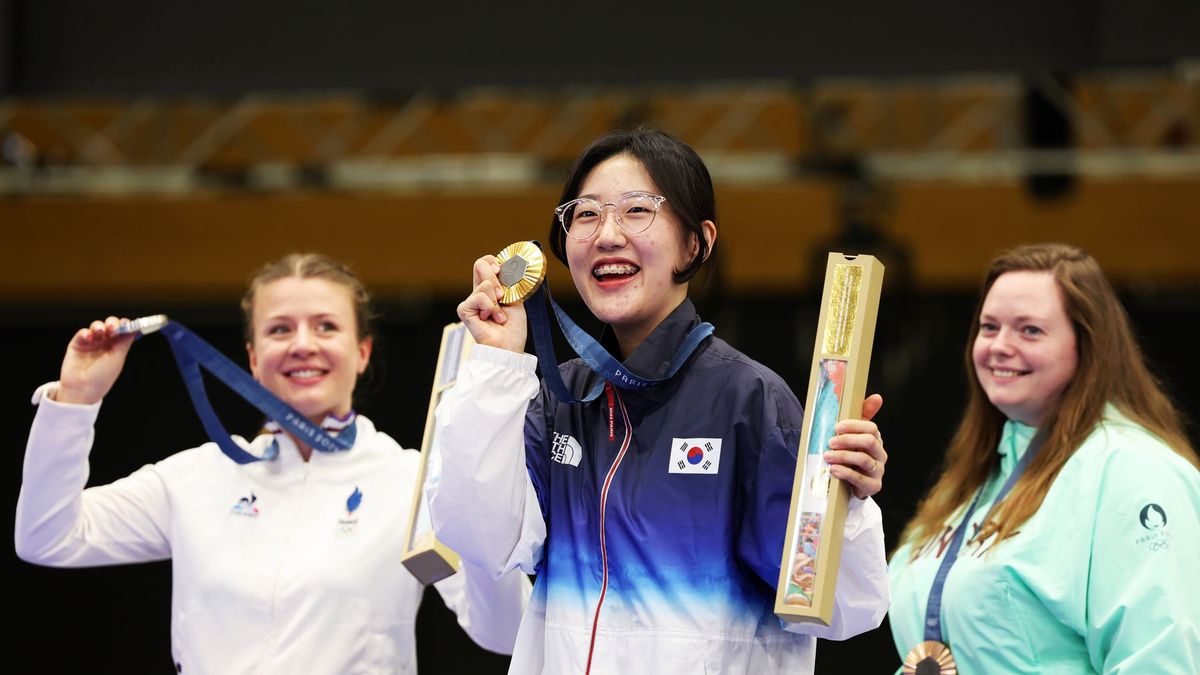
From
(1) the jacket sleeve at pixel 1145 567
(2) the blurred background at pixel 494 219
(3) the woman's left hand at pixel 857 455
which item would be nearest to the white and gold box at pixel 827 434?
(3) the woman's left hand at pixel 857 455

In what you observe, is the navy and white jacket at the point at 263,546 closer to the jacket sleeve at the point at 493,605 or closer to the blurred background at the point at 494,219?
the jacket sleeve at the point at 493,605

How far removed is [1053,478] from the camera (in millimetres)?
2871

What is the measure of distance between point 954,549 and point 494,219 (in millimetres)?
4250

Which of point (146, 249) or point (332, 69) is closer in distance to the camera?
Answer: point (332, 69)

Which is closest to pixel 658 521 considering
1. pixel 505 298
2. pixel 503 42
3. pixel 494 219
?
pixel 505 298

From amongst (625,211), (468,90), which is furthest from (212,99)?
(625,211)

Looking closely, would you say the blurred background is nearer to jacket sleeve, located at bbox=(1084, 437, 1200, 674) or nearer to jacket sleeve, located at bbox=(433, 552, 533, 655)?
jacket sleeve, located at bbox=(1084, 437, 1200, 674)

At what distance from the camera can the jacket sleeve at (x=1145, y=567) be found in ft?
8.43

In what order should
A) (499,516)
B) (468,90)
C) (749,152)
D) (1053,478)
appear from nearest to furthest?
Answer: (499,516) → (1053,478) → (468,90) → (749,152)

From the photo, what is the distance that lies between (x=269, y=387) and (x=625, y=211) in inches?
46.1

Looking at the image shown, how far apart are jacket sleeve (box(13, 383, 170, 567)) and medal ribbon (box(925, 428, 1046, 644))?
1.60 meters

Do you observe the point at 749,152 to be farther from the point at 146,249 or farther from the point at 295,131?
the point at 146,249

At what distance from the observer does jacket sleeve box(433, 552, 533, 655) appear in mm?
2600

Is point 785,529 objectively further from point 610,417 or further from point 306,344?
point 306,344
